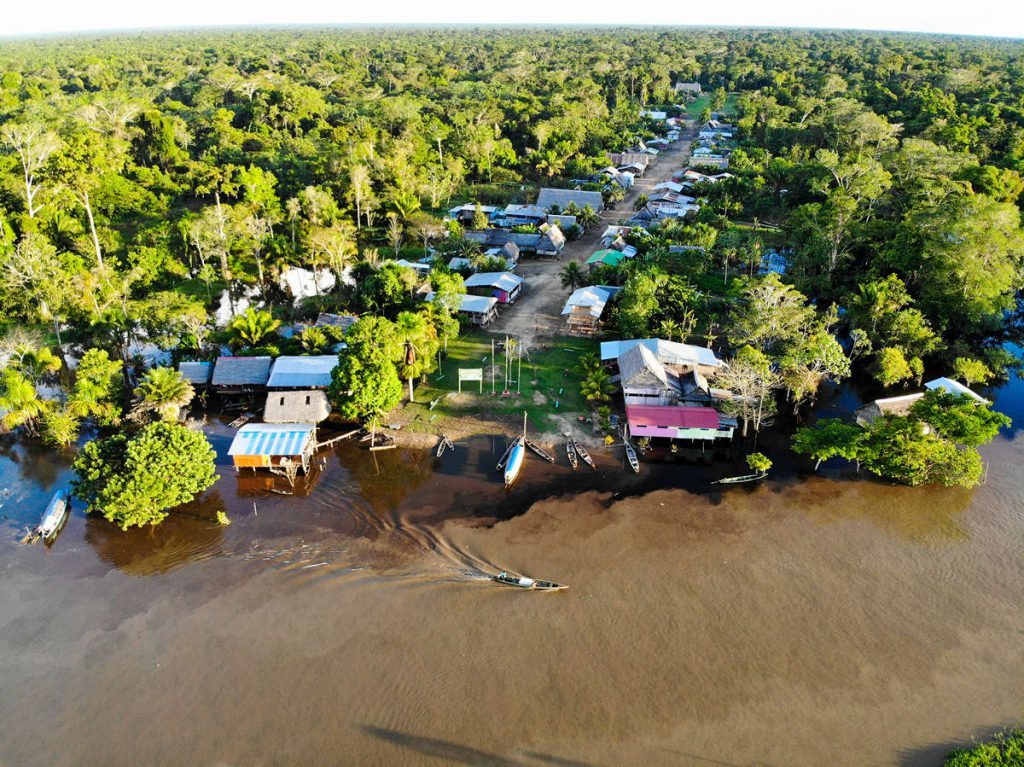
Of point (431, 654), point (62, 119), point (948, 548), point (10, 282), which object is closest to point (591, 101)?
point (62, 119)

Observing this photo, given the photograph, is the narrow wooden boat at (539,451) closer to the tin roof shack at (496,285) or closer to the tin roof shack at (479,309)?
the tin roof shack at (479,309)

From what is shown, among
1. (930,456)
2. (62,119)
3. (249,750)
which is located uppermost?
(62,119)

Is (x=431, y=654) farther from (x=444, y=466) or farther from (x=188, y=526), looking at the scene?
(x=188, y=526)

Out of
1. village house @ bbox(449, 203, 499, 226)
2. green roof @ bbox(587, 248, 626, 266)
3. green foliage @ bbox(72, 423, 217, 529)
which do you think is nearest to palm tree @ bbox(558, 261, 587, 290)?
green roof @ bbox(587, 248, 626, 266)

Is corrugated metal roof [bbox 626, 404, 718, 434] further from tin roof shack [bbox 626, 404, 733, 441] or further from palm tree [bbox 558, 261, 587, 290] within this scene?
palm tree [bbox 558, 261, 587, 290]

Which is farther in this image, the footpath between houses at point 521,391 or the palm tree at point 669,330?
the palm tree at point 669,330

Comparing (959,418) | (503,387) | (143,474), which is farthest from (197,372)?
(959,418)

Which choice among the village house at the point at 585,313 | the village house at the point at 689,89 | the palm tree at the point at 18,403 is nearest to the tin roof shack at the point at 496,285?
the village house at the point at 585,313

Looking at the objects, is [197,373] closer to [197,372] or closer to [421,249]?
[197,372]
